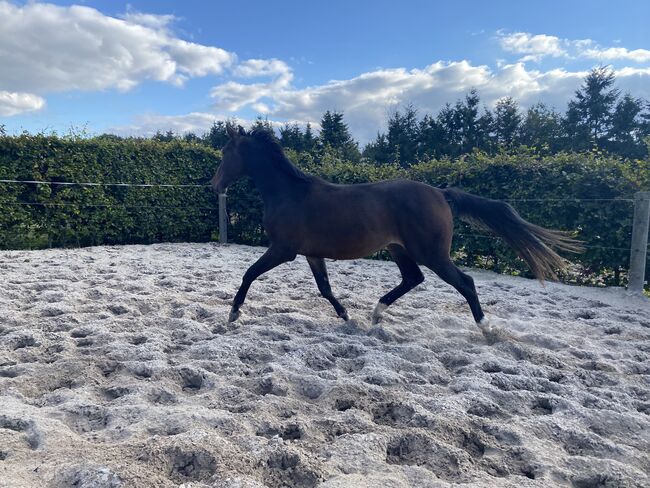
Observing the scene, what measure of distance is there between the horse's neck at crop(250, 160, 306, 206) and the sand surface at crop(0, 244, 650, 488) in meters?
1.06

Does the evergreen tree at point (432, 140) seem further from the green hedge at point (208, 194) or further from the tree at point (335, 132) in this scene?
the green hedge at point (208, 194)

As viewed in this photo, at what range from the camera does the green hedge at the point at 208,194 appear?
19.8 feet

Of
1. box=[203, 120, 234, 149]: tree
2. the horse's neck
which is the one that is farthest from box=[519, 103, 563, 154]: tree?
the horse's neck

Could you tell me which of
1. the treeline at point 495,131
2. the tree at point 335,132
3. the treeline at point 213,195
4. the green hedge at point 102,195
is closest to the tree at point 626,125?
the treeline at point 495,131

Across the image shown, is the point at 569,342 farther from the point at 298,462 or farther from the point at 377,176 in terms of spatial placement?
the point at 377,176

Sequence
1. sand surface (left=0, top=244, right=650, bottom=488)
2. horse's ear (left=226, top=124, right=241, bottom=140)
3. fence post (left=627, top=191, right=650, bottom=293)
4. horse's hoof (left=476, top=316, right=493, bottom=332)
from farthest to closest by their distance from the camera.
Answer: fence post (left=627, top=191, right=650, bottom=293), horse's ear (left=226, top=124, right=241, bottom=140), horse's hoof (left=476, top=316, right=493, bottom=332), sand surface (left=0, top=244, right=650, bottom=488)

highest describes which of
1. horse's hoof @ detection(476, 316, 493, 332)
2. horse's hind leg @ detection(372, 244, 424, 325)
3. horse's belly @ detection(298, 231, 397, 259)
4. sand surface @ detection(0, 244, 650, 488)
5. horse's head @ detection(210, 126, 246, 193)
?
horse's head @ detection(210, 126, 246, 193)

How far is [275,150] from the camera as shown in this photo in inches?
166

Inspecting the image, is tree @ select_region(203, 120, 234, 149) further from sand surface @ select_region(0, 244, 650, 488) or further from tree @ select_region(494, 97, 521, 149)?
sand surface @ select_region(0, 244, 650, 488)

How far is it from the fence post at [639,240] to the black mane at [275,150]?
4.22 m

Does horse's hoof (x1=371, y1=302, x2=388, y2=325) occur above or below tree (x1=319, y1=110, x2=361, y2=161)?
below

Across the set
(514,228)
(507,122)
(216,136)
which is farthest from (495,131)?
(514,228)

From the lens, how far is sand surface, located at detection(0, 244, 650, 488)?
172 cm

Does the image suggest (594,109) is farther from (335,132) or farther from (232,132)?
(232,132)
